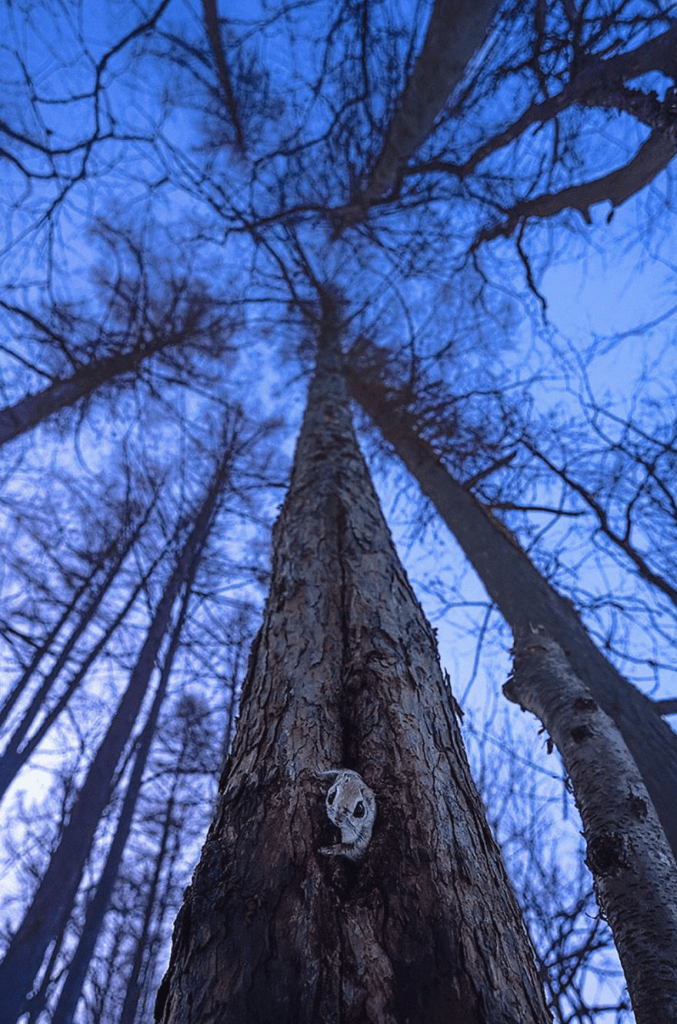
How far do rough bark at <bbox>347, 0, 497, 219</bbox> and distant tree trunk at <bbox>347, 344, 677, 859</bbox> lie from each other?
217 cm

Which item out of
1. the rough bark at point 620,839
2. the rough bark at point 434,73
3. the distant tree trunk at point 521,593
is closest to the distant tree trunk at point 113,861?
the distant tree trunk at point 521,593

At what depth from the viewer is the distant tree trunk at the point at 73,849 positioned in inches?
141

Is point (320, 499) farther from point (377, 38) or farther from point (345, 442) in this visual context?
point (377, 38)

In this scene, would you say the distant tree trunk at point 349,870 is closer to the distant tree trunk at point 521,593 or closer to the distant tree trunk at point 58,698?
the distant tree trunk at point 521,593

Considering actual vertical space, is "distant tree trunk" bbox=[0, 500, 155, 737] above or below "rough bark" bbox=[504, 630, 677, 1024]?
above

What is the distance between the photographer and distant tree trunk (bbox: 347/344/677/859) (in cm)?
235

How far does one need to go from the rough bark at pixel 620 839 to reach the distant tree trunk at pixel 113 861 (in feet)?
16.3

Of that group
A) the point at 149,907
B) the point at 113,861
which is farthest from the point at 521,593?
the point at 149,907

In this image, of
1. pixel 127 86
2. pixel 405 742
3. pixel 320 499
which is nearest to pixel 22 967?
pixel 320 499

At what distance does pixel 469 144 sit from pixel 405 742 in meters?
5.39

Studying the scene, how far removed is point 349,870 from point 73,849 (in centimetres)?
423

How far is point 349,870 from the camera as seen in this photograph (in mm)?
920

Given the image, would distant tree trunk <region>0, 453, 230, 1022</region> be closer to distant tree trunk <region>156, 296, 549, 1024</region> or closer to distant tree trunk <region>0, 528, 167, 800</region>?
distant tree trunk <region>0, 528, 167, 800</region>

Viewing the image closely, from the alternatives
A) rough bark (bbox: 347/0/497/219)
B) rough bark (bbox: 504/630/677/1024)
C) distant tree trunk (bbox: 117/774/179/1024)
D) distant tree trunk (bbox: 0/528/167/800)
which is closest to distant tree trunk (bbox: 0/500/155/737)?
distant tree trunk (bbox: 0/528/167/800)
